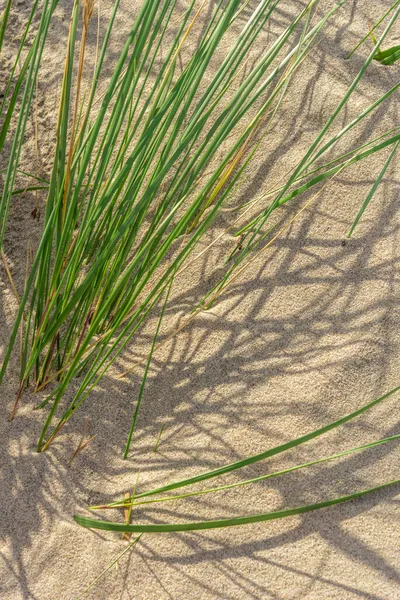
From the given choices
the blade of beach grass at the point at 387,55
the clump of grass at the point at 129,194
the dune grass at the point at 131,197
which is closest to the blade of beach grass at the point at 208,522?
the dune grass at the point at 131,197

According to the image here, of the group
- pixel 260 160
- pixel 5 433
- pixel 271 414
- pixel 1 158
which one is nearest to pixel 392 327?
pixel 271 414

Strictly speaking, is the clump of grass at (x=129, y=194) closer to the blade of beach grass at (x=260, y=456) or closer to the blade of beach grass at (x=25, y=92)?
the blade of beach grass at (x=25, y=92)

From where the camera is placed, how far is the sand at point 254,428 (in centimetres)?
128

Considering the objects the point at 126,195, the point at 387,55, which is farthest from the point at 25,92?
the point at 387,55

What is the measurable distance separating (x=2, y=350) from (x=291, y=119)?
2.99ft

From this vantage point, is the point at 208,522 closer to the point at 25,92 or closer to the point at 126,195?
the point at 126,195

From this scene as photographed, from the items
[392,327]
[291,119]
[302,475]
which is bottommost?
[302,475]

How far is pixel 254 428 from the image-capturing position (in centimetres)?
140

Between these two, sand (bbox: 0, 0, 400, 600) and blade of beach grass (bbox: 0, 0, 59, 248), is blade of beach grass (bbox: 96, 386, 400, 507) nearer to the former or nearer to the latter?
sand (bbox: 0, 0, 400, 600)

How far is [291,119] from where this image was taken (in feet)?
5.66

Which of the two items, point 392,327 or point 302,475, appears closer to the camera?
point 302,475

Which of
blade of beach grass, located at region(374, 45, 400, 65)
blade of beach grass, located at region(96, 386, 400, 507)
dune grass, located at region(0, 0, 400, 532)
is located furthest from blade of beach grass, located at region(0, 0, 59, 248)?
blade of beach grass, located at region(374, 45, 400, 65)

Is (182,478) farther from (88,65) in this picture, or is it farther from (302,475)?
(88,65)

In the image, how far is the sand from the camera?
4.19 feet
